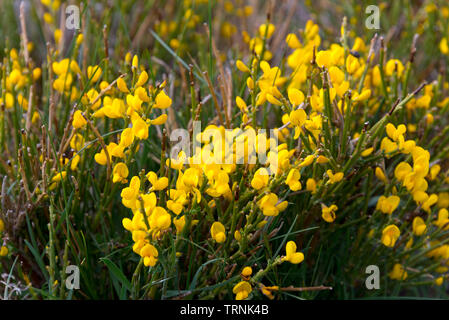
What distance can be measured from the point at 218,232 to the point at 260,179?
0.36 ft

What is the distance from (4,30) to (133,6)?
0.50 metres

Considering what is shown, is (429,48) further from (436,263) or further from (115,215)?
(115,215)

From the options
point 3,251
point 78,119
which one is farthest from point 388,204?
point 3,251

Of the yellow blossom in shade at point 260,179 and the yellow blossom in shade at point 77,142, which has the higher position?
the yellow blossom in shade at point 77,142

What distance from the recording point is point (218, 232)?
777 millimetres

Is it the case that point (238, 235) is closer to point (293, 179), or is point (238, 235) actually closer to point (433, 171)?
point (293, 179)

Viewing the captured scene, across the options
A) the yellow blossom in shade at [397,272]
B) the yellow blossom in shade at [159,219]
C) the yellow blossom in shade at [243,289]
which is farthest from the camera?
the yellow blossom in shade at [397,272]

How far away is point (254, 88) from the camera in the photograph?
879 millimetres

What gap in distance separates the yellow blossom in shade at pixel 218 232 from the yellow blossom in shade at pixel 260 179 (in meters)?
0.08

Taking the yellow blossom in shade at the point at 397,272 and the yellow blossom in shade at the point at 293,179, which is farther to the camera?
the yellow blossom in shade at the point at 397,272

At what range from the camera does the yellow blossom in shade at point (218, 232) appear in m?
0.77

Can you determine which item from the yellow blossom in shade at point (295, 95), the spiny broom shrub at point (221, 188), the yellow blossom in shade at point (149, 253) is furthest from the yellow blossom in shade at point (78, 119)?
the yellow blossom in shade at point (295, 95)

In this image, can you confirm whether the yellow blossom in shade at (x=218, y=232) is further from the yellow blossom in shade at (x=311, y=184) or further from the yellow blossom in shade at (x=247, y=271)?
the yellow blossom in shade at (x=311, y=184)

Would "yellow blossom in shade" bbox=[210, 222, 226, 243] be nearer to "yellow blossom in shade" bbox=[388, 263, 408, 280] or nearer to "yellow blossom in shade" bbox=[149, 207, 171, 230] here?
"yellow blossom in shade" bbox=[149, 207, 171, 230]
